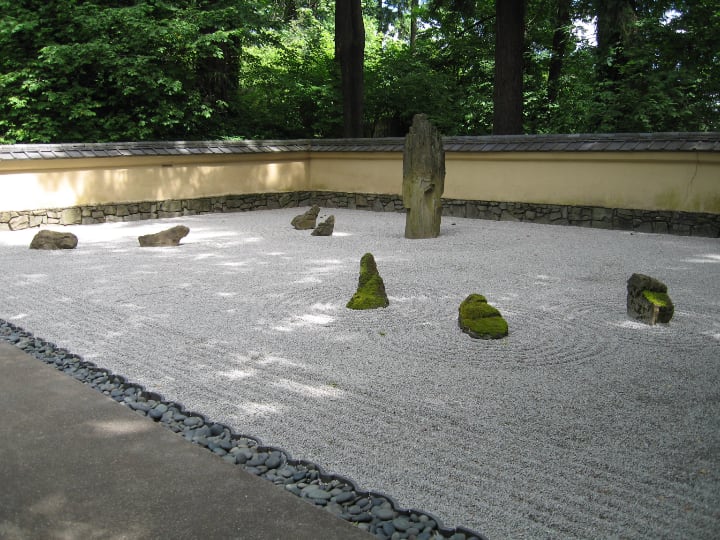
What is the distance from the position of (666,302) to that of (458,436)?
2.66 meters

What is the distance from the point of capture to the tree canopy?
535 inches

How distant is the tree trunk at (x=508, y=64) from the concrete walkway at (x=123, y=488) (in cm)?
1124

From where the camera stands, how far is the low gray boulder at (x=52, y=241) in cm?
877

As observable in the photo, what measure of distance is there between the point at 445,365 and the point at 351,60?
1275 cm

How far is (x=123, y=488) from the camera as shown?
257cm

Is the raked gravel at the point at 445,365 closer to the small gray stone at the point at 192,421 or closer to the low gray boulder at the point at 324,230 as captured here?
the small gray stone at the point at 192,421

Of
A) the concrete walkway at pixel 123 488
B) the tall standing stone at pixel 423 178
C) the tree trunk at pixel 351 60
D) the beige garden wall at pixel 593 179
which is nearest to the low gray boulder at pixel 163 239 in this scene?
the tall standing stone at pixel 423 178

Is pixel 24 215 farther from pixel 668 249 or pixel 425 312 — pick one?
pixel 668 249

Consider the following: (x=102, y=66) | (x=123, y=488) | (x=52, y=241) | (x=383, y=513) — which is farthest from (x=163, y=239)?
(x=102, y=66)

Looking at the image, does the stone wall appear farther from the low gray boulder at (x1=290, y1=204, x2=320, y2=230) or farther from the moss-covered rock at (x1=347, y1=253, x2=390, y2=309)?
the moss-covered rock at (x1=347, y1=253, x2=390, y2=309)

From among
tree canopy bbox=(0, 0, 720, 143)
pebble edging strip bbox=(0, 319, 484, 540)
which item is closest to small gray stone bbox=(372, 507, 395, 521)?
pebble edging strip bbox=(0, 319, 484, 540)

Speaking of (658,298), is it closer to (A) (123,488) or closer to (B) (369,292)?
(B) (369,292)

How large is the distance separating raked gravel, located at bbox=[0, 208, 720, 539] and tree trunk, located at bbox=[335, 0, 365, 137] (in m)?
8.35

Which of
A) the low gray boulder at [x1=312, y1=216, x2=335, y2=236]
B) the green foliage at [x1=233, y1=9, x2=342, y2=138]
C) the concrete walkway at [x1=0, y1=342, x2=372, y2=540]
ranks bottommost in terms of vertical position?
the concrete walkway at [x1=0, y1=342, x2=372, y2=540]
